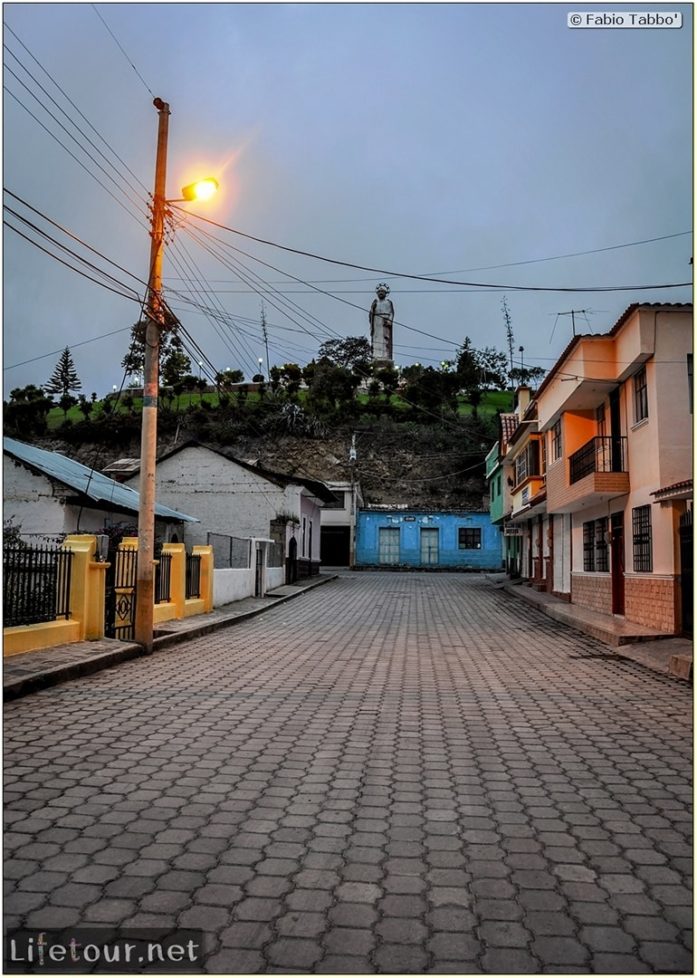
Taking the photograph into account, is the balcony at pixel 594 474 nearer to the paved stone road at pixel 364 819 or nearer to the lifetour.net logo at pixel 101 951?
the paved stone road at pixel 364 819

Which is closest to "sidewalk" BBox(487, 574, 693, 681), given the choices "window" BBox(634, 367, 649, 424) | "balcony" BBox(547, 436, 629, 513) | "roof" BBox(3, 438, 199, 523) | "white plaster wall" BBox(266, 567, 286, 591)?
"balcony" BBox(547, 436, 629, 513)

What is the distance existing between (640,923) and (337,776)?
261 centimetres

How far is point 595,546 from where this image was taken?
786 inches

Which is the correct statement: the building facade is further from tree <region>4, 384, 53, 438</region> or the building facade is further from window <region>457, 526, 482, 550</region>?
tree <region>4, 384, 53, 438</region>

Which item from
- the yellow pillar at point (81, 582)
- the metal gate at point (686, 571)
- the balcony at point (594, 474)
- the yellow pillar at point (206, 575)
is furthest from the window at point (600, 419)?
the yellow pillar at point (81, 582)

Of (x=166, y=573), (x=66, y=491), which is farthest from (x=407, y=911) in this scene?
(x=66, y=491)

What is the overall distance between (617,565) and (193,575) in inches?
391

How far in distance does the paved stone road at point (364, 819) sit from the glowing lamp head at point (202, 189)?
688 cm

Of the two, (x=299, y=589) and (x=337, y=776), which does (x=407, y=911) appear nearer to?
(x=337, y=776)

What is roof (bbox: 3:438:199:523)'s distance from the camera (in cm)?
1947

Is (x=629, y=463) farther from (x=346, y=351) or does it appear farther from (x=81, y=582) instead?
(x=346, y=351)

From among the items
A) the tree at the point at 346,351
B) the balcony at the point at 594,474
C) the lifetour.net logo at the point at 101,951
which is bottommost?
the lifetour.net logo at the point at 101,951

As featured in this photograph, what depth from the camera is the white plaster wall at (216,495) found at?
3036 centimetres

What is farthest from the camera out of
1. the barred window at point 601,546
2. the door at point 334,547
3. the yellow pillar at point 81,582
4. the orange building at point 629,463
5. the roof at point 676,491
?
the door at point 334,547
